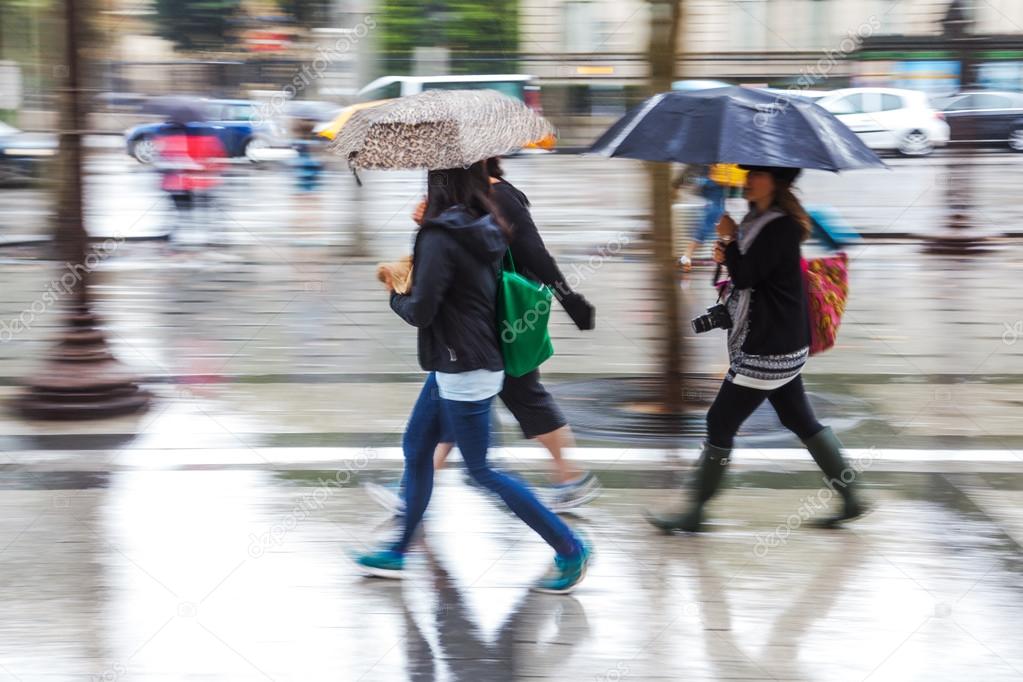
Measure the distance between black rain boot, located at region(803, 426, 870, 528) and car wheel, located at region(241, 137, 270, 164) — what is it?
22361 millimetres

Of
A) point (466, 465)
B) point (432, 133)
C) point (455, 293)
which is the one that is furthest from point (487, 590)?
point (432, 133)

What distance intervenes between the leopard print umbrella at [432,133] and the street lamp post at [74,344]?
3.37 meters

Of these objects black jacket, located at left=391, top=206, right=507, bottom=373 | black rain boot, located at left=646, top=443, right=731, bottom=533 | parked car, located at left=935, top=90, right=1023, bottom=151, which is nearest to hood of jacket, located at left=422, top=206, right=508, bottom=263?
black jacket, located at left=391, top=206, right=507, bottom=373

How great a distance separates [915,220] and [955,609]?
13.8 metres

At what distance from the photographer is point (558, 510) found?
5.85 meters

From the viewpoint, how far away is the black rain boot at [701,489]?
5.40m

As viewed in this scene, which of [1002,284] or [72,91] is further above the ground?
[72,91]

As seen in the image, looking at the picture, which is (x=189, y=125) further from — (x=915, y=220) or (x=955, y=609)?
(x=955, y=609)

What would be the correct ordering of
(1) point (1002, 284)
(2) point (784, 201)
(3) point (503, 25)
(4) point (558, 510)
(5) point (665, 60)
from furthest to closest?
(3) point (503, 25) < (1) point (1002, 284) < (5) point (665, 60) < (4) point (558, 510) < (2) point (784, 201)

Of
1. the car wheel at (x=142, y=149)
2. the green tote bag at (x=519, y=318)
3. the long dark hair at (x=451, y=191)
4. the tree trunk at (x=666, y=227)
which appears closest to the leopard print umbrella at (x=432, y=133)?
the long dark hair at (x=451, y=191)

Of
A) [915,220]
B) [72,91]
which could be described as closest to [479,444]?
[72,91]

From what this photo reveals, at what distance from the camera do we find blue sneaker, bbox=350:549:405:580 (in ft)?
16.6

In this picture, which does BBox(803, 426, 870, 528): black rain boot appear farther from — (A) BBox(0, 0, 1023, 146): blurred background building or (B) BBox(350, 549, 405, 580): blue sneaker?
(A) BBox(0, 0, 1023, 146): blurred background building

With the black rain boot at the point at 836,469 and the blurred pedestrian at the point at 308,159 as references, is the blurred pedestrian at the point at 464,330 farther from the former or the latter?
the blurred pedestrian at the point at 308,159
